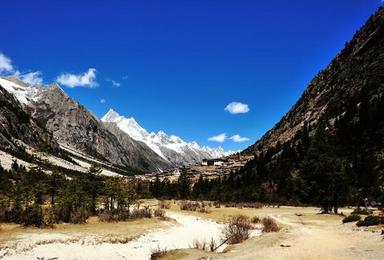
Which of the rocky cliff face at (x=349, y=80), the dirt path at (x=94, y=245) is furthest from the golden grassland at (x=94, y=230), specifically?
the rocky cliff face at (x=349, y=80)

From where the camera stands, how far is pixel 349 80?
162 meters

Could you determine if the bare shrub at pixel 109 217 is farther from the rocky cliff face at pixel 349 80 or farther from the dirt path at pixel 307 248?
the rocky cliff face at pixel 349 80

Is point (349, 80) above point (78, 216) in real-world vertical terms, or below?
above

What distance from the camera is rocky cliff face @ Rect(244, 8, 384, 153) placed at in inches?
5369

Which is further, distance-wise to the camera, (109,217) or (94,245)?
(109,217)

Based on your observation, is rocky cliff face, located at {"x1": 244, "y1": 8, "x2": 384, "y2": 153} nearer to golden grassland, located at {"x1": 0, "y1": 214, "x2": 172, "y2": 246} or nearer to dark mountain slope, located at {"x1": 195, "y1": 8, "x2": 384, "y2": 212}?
dark mountain slope, located at {"x1": 195, "y1": 8, "x2": 384, "y2": 212}

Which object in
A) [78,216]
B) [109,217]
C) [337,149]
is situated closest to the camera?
[78,216]

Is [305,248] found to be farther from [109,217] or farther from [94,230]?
[109,217]

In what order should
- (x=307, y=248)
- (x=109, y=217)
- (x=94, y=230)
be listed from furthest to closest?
(x=109, y=217) → (x=94, y=230) → (x=307, y=248)

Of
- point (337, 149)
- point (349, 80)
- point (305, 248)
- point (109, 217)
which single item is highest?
point (349, 80)

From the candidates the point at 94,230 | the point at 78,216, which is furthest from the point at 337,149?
the point at 94,230

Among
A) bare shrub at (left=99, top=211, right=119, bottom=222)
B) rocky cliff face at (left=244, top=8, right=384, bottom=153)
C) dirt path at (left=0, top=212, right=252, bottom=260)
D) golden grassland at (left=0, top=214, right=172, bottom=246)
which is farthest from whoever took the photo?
rocky cliff face at (left=244, top=8, right=384, bottom=153)

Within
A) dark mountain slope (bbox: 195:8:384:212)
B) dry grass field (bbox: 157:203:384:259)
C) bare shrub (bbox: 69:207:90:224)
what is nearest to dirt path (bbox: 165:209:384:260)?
dry grass field (bbox: 157:203:384:259)

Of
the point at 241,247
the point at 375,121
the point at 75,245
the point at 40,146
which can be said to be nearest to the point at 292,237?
the point at 241,247
